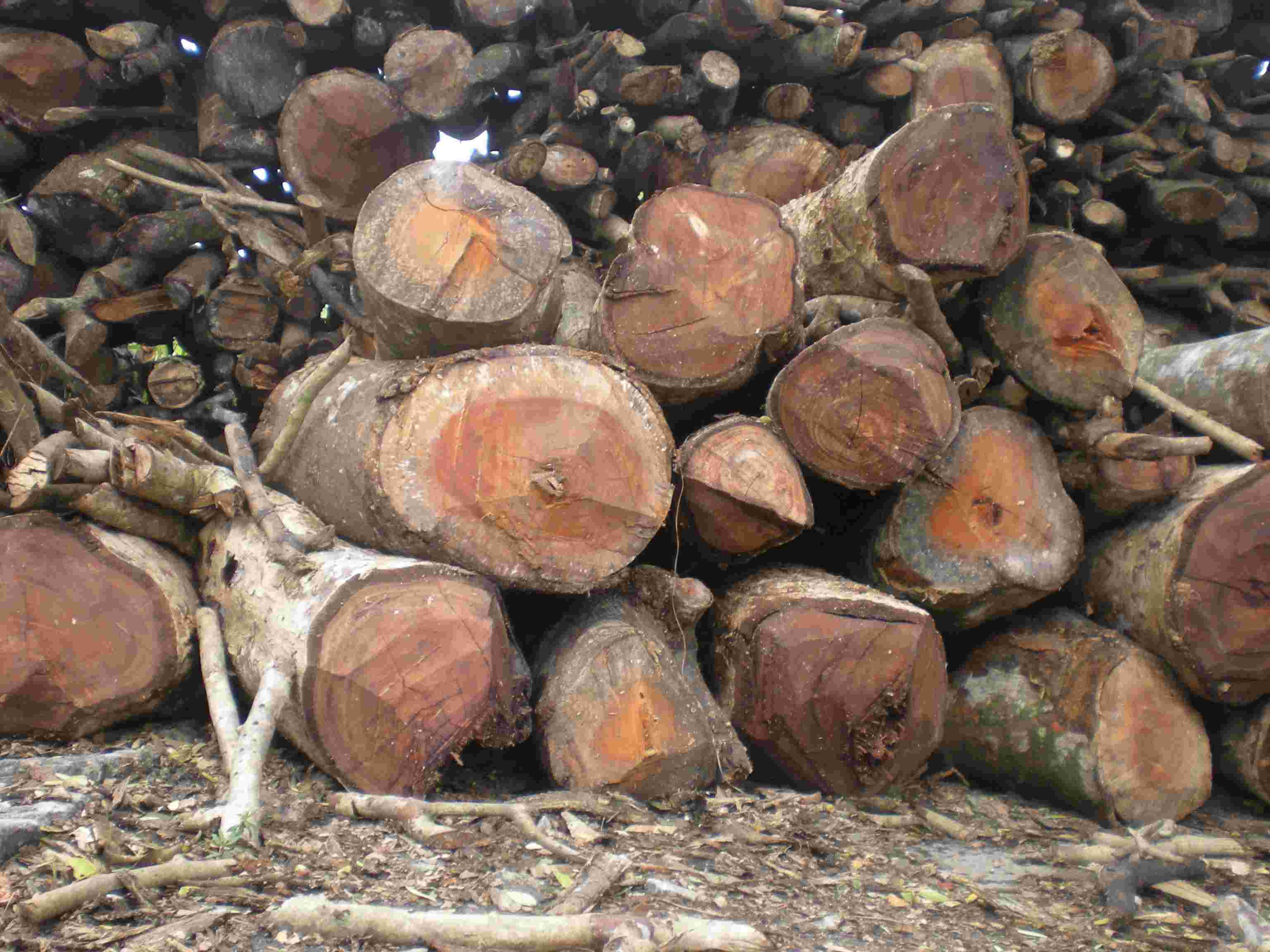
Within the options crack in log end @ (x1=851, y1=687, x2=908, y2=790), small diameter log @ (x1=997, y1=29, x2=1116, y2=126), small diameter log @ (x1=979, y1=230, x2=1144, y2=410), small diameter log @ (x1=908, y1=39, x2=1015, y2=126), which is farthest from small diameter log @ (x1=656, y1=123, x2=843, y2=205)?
crack in log end @ (x1=851, y1=687, x2=908, y2=790)

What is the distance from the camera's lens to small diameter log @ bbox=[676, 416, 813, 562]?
9.48ft

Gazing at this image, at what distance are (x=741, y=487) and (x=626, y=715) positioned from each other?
711mm

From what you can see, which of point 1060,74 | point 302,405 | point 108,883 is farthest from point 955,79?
point 108,883

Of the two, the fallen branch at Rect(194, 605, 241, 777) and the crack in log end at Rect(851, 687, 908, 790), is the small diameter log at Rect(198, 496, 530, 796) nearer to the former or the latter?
the fallen branch at Rect(194, 605, 241, 777)

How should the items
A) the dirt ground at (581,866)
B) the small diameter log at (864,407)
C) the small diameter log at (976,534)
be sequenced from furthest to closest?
1. the small diameter log at (976,534)
2. the small diameter log at (864,407)
3. the dirt ground at (581,866)

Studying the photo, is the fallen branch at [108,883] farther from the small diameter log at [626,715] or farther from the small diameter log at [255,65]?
the small diameter log at [255,65]

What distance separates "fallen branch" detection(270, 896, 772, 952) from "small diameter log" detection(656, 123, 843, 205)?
3.17 metres

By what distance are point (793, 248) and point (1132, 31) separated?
104 inches

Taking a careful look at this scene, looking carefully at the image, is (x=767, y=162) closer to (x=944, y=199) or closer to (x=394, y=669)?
(x=944, y=199)

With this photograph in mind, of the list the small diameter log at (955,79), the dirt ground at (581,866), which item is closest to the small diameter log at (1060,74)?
the small diameter log at (955,79)

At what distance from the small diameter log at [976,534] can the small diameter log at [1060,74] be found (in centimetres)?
200

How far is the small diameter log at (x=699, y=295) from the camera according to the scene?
303cm

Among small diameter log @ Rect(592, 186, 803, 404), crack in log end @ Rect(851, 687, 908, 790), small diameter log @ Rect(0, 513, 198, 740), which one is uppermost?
small diameter log @ Rect(592, 186, 803, 404)

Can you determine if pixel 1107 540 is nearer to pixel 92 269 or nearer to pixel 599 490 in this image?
pixel 599 490
